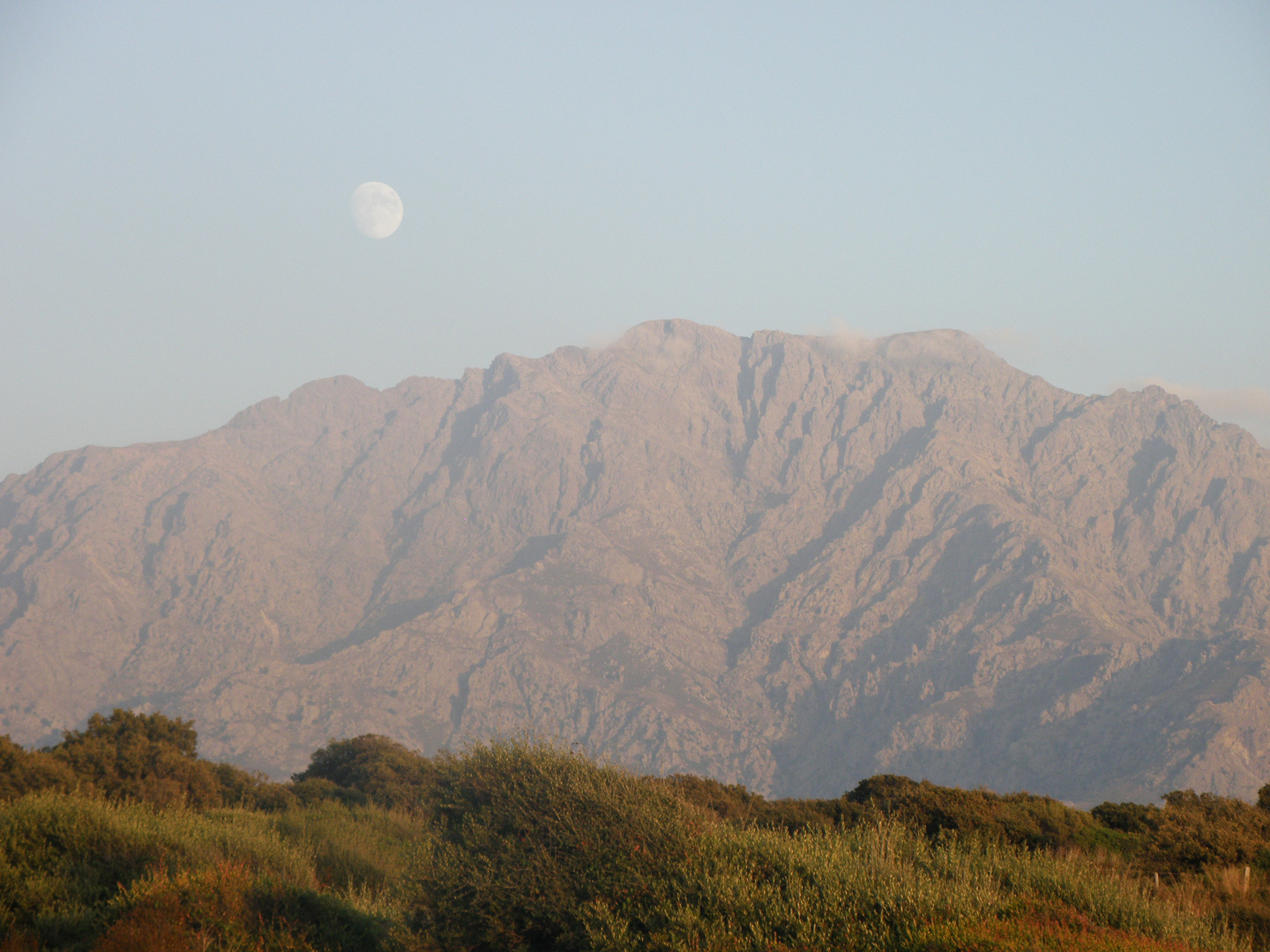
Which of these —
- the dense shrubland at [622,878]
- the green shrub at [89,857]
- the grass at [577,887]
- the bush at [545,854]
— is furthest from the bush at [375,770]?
the bush at [545,854]

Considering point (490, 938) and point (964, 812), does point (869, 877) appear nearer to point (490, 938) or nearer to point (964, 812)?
point (490, 938)

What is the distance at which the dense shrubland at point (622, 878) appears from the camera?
11.8 m

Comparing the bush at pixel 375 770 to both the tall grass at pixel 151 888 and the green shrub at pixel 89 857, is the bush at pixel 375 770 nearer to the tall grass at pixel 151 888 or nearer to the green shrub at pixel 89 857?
the green shrub at pixel 89 857

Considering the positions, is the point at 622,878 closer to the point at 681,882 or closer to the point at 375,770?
the point at 681,882

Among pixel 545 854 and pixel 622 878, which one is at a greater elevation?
pixel 545 854

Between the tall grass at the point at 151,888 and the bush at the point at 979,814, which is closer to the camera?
the tall grass at the point at 151,888

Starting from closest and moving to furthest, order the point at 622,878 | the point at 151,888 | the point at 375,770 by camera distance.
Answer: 1. the point at 622,878
2. the point at 151,888
3. the point at 375,770

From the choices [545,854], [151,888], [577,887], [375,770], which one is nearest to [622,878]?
[577,887]

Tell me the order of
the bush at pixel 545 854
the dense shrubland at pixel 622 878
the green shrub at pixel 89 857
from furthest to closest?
the green shrub at pixel 89 857
the bush at pixel 545 854
the dense shrubland at pixel 622 878

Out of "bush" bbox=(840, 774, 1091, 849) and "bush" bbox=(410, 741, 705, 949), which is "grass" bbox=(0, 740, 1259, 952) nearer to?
"bush" bbox=(410, 741, 705, 949)

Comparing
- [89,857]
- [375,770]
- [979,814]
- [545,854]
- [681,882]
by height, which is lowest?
[375,770]

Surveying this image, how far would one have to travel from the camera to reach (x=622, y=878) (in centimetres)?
1361

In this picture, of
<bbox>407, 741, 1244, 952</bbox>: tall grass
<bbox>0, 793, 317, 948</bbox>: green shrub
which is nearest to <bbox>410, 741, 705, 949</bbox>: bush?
<bbox>407, 741, 1244, 952</bbox>: tall grass

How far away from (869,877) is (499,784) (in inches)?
272
